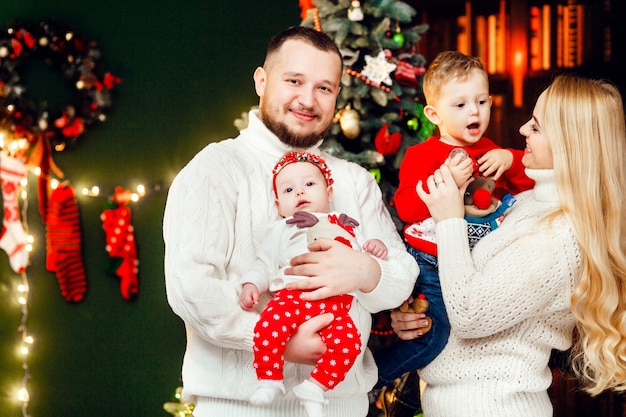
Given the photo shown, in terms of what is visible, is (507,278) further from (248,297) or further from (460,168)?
(248,297)

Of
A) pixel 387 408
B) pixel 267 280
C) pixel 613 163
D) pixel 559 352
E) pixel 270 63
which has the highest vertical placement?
pixel 270 63

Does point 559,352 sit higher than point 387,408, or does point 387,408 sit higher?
point 559,352

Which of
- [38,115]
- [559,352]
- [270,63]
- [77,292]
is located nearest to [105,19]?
[38,115]

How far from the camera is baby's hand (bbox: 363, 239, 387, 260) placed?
212 centimetres

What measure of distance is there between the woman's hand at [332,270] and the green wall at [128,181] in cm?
264

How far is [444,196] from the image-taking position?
2262mm

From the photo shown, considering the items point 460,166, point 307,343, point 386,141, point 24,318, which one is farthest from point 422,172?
point 24,318

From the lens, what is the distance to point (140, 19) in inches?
175

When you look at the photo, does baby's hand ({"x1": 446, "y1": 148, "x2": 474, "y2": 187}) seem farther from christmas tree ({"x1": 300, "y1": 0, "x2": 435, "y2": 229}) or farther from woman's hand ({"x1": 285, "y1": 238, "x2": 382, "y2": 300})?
christmas tree ({"x1": 300, "y1": 0, "x2": 435, "y2": 229})

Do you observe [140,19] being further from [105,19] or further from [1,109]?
[1,109]

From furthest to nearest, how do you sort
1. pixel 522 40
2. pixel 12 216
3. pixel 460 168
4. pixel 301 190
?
pixel 522 40
pixel 12 216
pixel 460 168
pixel 301 190

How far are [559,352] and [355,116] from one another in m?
1.32

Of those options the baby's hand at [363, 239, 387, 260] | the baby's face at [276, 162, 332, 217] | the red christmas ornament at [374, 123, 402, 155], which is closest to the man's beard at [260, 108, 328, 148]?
the baby's face at [276, 162, 332, 217]

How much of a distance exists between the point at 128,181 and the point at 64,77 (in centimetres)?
69
